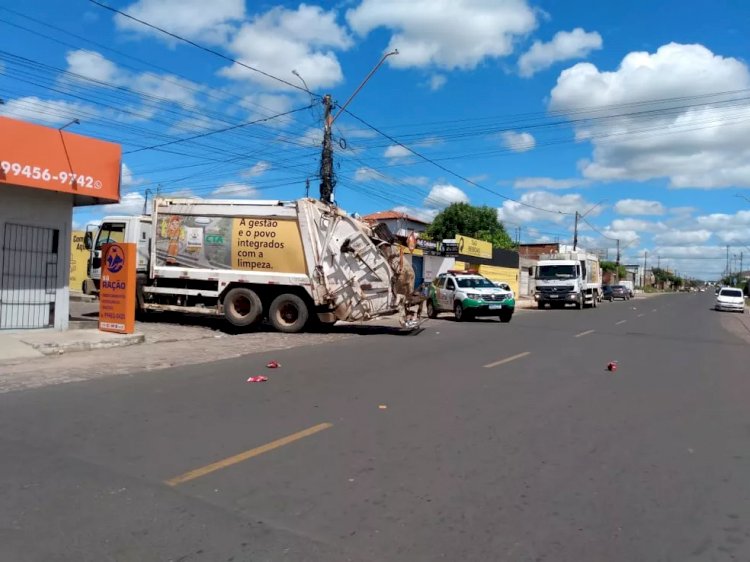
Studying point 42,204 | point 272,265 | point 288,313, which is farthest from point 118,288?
point 288,313

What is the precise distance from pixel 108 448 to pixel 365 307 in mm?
11052

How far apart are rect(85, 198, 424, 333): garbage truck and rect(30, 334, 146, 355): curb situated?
3.44 metres

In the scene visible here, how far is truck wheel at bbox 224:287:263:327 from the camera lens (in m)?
15.8

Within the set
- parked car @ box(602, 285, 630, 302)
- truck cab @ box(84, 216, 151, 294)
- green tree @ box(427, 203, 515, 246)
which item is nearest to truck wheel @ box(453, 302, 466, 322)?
truck cab @ box(84, 216, 151, 294)

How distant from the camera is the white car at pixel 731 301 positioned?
4100 centimetres

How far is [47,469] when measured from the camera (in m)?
4.86

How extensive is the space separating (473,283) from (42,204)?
49.2 ft

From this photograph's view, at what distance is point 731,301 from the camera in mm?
41188

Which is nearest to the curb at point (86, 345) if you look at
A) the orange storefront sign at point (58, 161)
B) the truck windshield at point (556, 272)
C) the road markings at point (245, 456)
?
the orange storefront sign at point (58, 161)

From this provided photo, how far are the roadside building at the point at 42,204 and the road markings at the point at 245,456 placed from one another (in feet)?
28.5

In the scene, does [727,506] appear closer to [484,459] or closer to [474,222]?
[484,459]

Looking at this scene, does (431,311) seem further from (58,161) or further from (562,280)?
(58,161)

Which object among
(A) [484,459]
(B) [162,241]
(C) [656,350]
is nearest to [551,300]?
(C) [656,350]

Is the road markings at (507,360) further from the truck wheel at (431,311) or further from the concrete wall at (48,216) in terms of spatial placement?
the truck wheel at (431,311)
